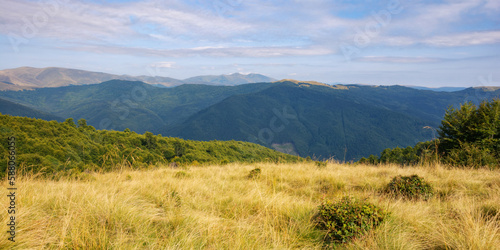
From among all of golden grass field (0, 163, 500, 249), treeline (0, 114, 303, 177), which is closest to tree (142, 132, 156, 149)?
treeline (0, 114, 303, 177)

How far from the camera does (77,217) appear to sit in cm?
319

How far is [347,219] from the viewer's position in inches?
136

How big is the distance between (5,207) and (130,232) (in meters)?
1.83

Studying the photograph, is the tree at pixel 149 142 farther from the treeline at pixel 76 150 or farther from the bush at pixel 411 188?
the bush at pixel 411 188

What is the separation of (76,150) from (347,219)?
1359 inches

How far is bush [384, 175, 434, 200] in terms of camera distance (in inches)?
209

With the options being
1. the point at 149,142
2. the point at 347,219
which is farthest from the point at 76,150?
the point at 347,219

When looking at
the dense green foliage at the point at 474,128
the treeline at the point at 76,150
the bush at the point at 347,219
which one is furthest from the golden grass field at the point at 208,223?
the dense green foliage at the point at 474,128

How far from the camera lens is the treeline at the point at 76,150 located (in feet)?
31.6

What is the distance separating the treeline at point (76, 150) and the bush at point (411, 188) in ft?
16.0

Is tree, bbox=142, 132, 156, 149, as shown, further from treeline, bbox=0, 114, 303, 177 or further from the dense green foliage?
the dense green foliage

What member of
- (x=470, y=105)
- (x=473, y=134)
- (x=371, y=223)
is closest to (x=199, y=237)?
(x=371, y=223)

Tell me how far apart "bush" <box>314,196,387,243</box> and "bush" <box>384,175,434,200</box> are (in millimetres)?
2165

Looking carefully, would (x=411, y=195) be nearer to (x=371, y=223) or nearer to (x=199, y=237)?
(x=371, y=223)
